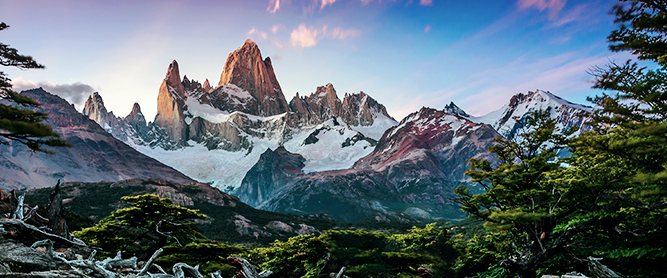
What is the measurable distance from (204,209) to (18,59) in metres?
99.2

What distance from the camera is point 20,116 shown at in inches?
566

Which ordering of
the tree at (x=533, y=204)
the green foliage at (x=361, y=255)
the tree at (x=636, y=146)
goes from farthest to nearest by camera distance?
the green foliage at (x=361, y=255), the tree at (x=533, y=204), the tree at (x=636, y=146)

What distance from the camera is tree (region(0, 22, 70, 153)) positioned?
13297 millimetres

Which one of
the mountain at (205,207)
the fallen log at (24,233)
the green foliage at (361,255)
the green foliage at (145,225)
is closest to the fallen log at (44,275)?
the fallen log at (24,233)

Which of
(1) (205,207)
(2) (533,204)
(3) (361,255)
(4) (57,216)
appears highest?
(4) (57,216)

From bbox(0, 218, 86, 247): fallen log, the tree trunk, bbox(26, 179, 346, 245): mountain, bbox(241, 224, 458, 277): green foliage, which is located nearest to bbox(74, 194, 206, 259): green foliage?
the tree trunk

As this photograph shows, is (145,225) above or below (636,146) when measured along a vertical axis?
below

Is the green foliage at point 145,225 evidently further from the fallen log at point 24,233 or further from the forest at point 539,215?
the fallen log at point 24,233

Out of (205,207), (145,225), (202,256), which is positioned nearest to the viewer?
(202,256)

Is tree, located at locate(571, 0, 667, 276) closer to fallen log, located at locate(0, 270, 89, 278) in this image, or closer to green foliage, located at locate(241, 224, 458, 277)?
green foliage, located at locate(241, 224, 458, 277)

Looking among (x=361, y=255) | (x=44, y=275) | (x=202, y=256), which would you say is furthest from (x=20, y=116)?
(x=361, y=255)

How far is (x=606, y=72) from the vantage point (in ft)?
40.5

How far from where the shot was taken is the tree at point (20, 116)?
13.3m

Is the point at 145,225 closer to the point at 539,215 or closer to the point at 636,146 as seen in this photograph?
the point at 539,215
